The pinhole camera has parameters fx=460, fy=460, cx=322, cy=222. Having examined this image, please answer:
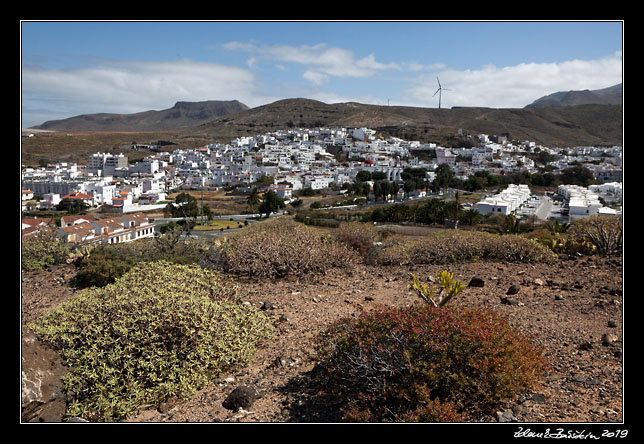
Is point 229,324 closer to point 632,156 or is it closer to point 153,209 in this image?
point 632,156

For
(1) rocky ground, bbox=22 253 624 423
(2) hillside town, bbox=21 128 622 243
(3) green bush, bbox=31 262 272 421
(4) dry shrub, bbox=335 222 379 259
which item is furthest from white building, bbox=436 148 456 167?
(3) green bush, bbox=31 262 272 421

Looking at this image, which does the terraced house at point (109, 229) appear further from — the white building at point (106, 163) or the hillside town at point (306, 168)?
the white building at point (106, 163)

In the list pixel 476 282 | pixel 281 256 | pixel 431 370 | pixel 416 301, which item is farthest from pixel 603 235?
pixel 431 370

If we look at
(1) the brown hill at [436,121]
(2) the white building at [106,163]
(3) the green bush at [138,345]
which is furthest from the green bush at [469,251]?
(1) the brown hill at [436,121]

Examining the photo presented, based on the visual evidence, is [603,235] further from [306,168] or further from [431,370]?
[306,168]

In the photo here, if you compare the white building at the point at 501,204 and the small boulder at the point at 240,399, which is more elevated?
the white building at the point at 501,204

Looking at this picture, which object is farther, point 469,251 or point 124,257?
point 469,251

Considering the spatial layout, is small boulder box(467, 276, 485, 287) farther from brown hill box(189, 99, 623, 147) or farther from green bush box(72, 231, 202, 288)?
brown hill box(189, 99, 623, 147)
